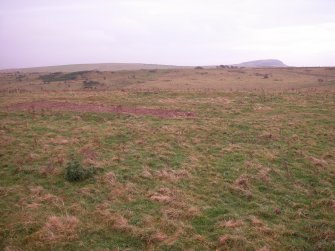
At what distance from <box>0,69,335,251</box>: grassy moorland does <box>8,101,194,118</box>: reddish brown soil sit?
3.79ft

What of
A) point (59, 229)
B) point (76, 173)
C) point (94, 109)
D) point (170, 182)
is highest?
point (94, 109)

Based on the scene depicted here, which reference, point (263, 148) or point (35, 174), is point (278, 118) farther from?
point (35, 174)

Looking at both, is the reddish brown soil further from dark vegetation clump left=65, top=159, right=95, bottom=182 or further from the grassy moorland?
dark vegetation clump left=65, top=159, right=95, bottom=182

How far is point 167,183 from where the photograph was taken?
11.5m

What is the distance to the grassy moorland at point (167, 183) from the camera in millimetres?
8281

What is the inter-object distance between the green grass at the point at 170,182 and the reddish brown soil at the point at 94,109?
5.57 feet

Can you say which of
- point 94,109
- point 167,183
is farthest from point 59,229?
point 94,109

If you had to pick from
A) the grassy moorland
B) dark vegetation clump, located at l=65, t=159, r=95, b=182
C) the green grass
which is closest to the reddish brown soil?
the grassy moorland

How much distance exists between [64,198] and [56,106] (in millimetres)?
15513

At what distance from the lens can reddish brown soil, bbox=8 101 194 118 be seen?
22.7 metres

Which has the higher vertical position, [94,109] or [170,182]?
[94,109]

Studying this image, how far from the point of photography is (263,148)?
15438 mm

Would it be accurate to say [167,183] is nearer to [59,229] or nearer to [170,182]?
[170,182]

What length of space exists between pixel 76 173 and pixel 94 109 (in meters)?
12.1
